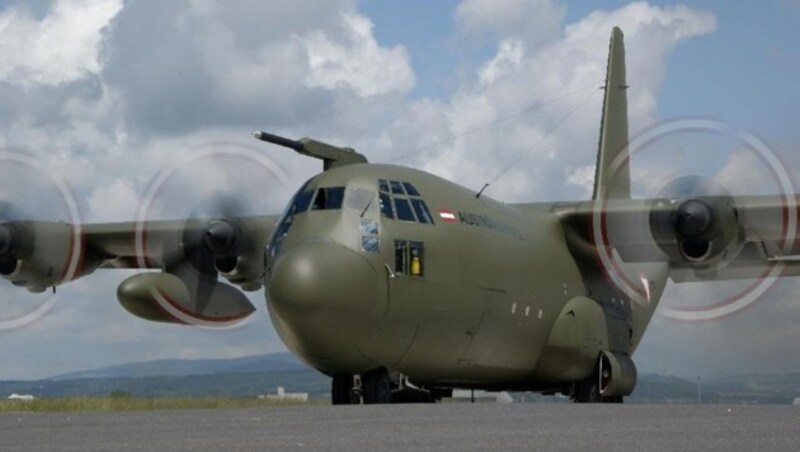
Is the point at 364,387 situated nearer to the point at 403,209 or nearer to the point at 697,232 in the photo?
the point at 403,209

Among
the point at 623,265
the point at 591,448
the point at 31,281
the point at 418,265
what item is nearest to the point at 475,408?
the point at 418,265

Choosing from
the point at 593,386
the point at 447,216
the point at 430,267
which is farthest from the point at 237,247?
the point at 593,386

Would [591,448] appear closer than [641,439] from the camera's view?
Yes

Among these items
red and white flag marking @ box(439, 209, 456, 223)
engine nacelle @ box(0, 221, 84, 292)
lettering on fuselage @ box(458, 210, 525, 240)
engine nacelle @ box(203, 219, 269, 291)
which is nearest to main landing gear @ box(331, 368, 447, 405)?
red and white flag marking @ box(439, 209, 456, 223)

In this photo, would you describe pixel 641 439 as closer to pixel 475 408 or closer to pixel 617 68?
pixel 475 408

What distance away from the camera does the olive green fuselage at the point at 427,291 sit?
18.8 metres

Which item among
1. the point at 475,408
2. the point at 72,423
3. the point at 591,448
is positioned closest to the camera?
the point at 591,448

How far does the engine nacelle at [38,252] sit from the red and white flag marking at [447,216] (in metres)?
10.4

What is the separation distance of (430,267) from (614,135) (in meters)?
14.3

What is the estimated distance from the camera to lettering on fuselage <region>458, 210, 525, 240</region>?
71.9 feet

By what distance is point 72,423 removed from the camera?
14.1 m

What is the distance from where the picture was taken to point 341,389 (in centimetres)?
1997

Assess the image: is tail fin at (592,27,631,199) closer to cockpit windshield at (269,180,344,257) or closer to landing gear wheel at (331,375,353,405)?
cockpit windshield at (269,180,344,257)

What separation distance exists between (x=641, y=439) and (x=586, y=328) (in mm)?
15073
